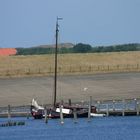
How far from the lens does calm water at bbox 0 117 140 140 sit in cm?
10319

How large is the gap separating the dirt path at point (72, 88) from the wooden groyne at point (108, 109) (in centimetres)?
579

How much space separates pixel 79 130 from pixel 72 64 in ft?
194

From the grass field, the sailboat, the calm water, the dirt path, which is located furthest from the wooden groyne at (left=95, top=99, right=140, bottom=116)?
the grass field

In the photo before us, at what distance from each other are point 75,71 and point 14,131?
48.4 m

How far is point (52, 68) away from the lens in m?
162

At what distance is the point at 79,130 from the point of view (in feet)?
359

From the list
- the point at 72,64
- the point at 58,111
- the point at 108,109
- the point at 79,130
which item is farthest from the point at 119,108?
the point at 72,64

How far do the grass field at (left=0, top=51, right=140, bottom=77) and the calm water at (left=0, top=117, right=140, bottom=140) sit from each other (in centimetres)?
3907

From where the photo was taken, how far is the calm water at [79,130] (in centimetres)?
10319

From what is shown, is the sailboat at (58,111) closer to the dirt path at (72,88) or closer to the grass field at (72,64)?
the dirt path at (72,88)

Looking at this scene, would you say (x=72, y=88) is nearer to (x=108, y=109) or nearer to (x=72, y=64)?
(x=72, y=64)

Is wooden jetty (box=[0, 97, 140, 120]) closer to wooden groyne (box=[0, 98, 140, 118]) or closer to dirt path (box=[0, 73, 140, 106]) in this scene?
wooden groyne (box=[0, 98, 140, 118])

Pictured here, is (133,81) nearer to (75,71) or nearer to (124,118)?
(75,71)

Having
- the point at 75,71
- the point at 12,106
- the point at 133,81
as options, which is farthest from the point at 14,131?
the point at 75,71
